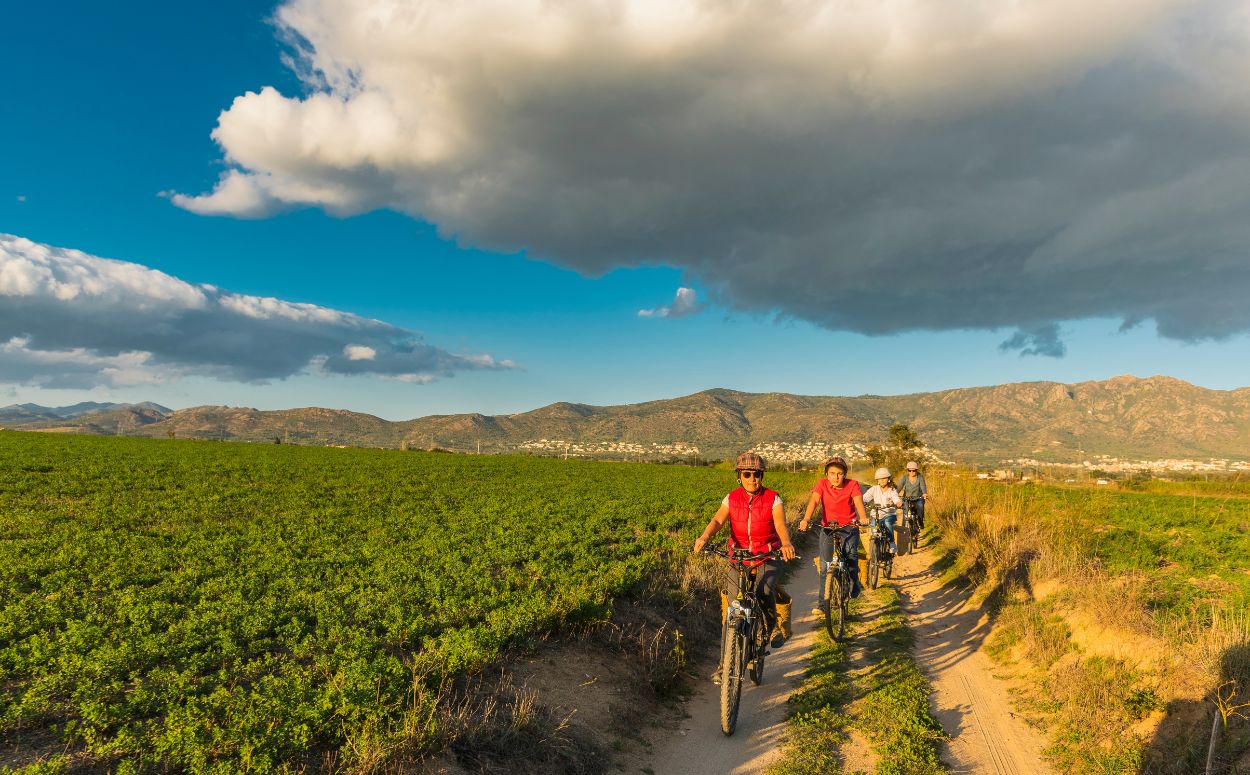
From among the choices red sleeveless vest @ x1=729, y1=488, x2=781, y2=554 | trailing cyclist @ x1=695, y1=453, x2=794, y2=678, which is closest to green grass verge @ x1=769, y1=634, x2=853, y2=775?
trailing cyclist @ x1=695, y1=453, x2=794, y2=678

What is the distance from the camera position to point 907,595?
51.0 ft

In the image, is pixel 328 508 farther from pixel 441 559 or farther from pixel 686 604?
pixel 686 604

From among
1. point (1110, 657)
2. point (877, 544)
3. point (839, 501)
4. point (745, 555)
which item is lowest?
point (1110, 657)

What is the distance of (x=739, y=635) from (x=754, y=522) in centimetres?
140

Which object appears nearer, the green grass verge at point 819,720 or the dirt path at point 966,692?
the green grass verge at point 819,720

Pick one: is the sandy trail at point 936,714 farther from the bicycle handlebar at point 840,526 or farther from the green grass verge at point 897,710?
the bicycle handlebar at point 840,526

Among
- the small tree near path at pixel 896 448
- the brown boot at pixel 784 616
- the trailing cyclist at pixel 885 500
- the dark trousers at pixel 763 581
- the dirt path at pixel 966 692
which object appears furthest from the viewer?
the small tree near path at pixel 896 448

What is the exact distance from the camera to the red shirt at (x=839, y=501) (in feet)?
37.9

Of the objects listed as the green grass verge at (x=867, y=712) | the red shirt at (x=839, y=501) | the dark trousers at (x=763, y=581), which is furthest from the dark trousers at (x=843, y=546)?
the dark trousers at (x=763, y=581)

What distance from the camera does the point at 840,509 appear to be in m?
11.7

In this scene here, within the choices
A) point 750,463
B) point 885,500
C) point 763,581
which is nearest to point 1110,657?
point 763,581

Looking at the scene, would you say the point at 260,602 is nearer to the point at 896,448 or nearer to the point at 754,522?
the point at 754,522

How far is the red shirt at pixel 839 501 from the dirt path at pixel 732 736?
2492 mm

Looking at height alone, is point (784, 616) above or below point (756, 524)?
below
